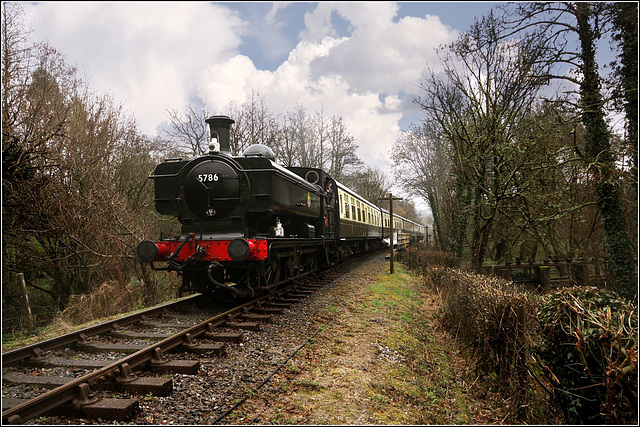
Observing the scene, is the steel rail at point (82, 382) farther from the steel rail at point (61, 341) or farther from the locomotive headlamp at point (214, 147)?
the locomotive headlamp at point (214, 147)

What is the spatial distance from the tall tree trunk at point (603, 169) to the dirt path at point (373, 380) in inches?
166

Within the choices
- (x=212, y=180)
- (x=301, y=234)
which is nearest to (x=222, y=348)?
(x=212, y=180)

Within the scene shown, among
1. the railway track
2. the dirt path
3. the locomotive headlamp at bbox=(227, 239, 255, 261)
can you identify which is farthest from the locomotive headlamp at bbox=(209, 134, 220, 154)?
the dirt path

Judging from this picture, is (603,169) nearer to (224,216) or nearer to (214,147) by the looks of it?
(224,216)

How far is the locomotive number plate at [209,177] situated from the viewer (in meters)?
6.96

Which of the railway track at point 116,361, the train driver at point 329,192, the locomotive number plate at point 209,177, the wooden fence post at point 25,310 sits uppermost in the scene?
the train driver at point 329,192

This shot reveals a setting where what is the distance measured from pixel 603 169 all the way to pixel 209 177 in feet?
26.0

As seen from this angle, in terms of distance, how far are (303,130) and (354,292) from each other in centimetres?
2067

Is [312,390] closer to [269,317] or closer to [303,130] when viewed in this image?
[269,317]

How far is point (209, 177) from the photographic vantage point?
7008mm

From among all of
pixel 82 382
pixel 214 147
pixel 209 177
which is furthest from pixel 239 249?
pixel 82 382

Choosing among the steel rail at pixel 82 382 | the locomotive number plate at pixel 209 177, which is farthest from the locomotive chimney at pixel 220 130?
the steel rail at pixel 82 382

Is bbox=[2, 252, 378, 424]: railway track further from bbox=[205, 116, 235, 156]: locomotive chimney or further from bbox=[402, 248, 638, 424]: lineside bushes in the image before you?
bbox=[402, 248, 638, 424]: lineside bushes

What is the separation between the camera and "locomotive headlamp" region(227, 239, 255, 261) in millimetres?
6223
